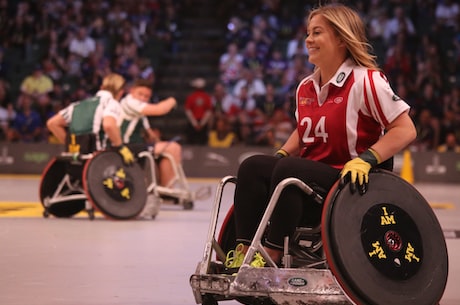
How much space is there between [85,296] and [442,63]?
1716 centimetres

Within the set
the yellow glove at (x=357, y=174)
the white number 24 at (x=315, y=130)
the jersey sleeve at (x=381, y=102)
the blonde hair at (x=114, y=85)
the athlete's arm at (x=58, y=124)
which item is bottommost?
the athlete's arm at (x=58, y=124)

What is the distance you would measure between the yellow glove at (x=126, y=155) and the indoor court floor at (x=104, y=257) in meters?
0.62

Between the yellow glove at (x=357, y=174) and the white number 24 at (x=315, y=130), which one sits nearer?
the yellow glove at (x=357, y=174)

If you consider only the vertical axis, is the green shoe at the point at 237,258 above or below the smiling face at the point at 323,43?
below

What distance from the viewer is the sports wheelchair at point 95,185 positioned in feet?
36.1

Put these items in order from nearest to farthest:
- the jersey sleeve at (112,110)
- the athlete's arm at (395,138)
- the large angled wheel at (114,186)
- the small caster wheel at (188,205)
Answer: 1. the athlete's arm at (395,138)
2. the large angled wheel at (114,186)
3. the jersey sleeve at (112,110)
4. the small caster wheel at (188,205)

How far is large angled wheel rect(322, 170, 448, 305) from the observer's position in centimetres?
486

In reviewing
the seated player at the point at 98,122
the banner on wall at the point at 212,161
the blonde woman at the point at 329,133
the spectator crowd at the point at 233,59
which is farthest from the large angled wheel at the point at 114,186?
the spectator crowd at the point at 233,59

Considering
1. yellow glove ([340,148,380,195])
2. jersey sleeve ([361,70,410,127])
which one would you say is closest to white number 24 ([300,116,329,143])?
jersey sleeve ([361,70,410,127])

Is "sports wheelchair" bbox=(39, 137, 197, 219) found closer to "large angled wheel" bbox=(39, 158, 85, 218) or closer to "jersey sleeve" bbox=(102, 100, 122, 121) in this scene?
"large angled wheel" bbox=(39, 158, 85, 218)

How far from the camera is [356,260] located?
4891mm

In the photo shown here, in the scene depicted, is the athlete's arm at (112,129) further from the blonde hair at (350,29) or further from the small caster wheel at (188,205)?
the blonde hair at (350,29)

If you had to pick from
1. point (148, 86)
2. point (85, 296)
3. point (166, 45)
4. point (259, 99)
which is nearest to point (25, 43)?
point (166, 45)

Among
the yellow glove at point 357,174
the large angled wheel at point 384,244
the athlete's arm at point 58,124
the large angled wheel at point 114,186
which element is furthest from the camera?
the athlete's arm at point 58,124
